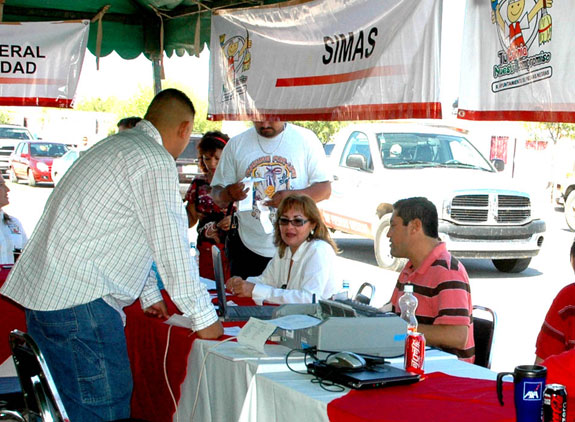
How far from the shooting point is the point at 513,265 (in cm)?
1080

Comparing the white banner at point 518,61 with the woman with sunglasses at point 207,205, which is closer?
the white banner at point 518,61

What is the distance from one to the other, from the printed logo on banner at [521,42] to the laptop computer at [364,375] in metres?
1.42

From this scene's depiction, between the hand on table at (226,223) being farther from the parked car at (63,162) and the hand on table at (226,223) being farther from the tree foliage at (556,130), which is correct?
the tree foliage at (556,130)

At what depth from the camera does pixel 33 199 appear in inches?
831

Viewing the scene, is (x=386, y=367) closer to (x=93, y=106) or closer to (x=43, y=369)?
(x=43, y=369)

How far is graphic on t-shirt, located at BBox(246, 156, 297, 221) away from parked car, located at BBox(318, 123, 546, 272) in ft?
16.1

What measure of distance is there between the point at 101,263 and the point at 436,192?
292 inches

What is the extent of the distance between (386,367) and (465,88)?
1504 mm

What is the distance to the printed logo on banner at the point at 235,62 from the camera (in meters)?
5.38

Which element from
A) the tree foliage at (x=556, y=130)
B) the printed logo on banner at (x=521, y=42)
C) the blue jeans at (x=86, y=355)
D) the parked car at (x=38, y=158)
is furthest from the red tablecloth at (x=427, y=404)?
the parked car at (x=38, y=158)

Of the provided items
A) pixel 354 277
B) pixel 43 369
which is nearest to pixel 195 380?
pixel 43 369

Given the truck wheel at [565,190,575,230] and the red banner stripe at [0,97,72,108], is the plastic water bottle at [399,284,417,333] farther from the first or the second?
the truck wheel at [565,190,575,230]

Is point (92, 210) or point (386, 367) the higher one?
point (92, 210)

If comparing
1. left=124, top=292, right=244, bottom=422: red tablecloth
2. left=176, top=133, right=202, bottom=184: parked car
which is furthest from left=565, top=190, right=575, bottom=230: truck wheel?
left=124, top=292, right=244, bottom=422: red tablecloth
